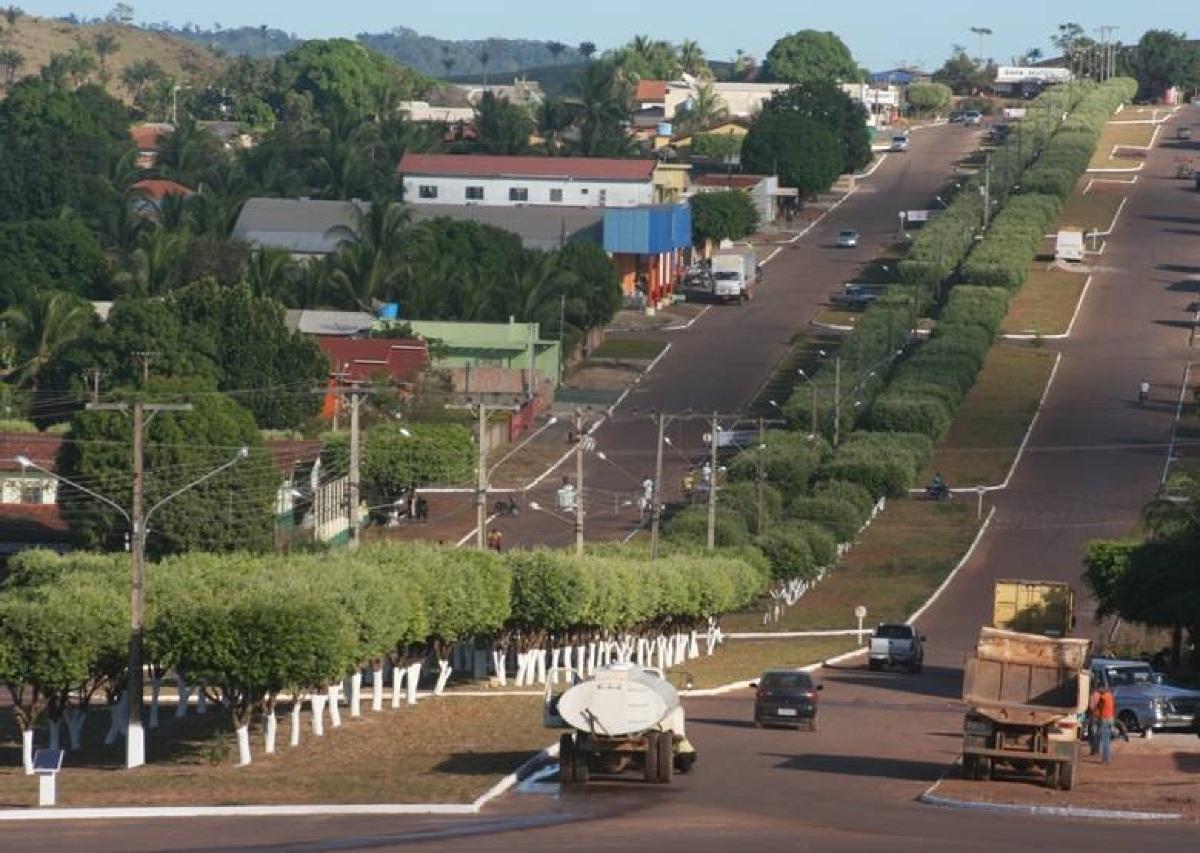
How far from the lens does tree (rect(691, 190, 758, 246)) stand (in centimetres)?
19225

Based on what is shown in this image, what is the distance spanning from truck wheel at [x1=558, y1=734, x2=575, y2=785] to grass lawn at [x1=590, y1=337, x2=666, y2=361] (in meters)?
108

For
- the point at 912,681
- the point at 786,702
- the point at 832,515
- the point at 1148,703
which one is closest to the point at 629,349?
the point at 832,515

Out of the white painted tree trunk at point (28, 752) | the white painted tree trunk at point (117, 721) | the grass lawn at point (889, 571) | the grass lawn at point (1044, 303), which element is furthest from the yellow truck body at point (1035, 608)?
the grass lawn at point (1044, 303)

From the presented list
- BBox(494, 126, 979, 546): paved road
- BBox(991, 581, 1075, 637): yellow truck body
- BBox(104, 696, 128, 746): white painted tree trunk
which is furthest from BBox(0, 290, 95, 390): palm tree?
BBox(104, 696, 128, 746): white painted tree trunk

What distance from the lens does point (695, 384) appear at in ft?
485

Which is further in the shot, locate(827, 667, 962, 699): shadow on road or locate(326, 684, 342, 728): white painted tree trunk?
locate(827, 667, 962, 699): shadow on road

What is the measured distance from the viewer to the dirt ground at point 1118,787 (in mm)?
46500

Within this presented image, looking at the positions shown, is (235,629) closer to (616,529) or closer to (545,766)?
(545,766)

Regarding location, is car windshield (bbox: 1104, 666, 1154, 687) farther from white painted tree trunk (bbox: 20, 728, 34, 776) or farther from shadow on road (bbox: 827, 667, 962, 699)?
white painted tree trunk (bbox: 20, 728, 34, 776)

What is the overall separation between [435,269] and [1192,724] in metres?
97.3

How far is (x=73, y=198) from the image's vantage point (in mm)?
186625

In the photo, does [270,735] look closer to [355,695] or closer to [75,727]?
[75,727]

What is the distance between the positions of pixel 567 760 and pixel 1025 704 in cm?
770

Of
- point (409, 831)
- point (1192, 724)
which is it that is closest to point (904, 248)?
point (1192, 724)
